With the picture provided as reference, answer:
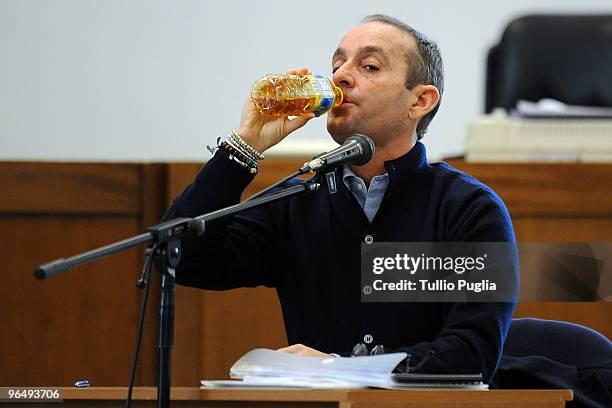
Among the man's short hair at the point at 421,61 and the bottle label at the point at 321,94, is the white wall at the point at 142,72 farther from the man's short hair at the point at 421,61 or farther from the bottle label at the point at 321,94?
the bottle label at the point at 321,94

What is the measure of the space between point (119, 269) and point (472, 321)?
1200 millimetres

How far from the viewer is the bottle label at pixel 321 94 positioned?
1825 mm

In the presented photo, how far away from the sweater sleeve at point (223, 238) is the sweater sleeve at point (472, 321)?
13.2 inches

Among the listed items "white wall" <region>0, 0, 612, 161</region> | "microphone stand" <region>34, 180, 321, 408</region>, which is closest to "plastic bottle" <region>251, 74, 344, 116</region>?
"microphone stand" <region>34, 180, 321, 408</region>

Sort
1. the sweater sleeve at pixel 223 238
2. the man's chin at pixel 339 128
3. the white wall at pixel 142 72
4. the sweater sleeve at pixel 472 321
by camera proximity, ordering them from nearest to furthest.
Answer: the sweater sleeve at pixel 472 321, the sweater sleeve at pixel 223 238, the man's chin at pixel 339 128, the white wall at pixel 142 72

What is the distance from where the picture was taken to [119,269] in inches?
105

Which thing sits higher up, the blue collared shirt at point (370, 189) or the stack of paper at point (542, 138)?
the stack of paper at point (542, 138)

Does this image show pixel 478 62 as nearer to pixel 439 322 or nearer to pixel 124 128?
pixel 124 128

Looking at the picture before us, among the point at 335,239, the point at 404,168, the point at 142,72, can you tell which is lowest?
the point at 335,239

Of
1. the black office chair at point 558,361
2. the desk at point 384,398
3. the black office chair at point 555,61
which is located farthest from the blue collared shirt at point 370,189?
the black office chair at point 555,61

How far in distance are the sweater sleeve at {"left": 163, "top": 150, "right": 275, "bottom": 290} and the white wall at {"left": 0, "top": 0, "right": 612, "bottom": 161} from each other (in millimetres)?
1818

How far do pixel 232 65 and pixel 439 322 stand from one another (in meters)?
2.15

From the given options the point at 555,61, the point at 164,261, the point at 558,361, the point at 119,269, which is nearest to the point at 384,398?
the point at 164,261

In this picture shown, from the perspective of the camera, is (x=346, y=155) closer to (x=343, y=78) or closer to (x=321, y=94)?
(x=321, y=94)
